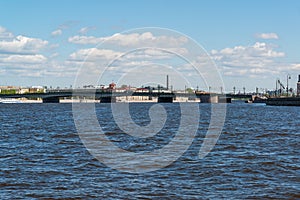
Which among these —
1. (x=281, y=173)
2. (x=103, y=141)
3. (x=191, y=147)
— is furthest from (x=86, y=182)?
(x=103, y=141)

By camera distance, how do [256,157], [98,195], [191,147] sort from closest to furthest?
[98,195], [256,157], [191,147]

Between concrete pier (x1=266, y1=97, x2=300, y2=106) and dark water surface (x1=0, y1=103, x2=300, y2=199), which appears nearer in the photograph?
dark water surface (x1=0, y1=103, x2=300, y2=199)

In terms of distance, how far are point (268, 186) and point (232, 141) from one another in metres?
Answer: 15.8

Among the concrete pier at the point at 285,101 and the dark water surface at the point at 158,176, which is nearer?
the dark water surface at the point at 158,176

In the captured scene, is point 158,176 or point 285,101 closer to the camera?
point 158,176

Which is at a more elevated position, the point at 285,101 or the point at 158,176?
the point at 285,101

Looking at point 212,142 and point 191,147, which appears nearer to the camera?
point 191,147

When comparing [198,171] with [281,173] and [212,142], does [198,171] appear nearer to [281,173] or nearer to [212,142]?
[281,173]

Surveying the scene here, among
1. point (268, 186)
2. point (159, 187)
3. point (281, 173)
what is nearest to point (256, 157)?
point (281, 173)

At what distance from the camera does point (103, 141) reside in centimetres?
3366

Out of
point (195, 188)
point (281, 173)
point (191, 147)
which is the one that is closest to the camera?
point (195, 188)

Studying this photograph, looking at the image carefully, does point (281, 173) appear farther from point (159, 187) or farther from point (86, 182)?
point (86, 182)

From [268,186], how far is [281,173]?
2.93 metres

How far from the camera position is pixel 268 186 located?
17906mm
